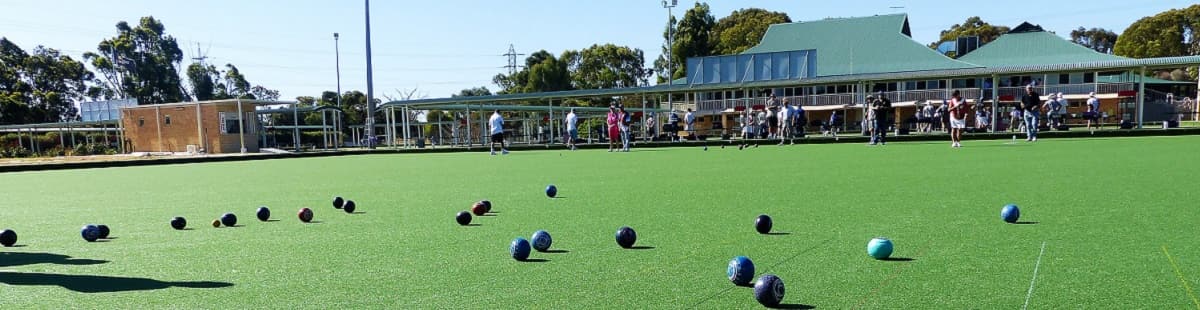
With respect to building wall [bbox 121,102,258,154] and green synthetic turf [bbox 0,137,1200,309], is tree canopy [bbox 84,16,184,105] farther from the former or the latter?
green synthetic turf [bbox 0,137,1200,309]

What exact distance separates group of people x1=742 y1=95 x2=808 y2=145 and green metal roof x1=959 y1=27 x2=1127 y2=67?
2320 centimetres

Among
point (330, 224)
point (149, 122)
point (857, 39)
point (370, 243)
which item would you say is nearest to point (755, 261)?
point (370, 243)

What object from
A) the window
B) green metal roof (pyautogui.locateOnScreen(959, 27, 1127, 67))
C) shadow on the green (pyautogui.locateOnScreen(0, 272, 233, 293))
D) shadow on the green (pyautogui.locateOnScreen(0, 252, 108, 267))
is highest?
green metal roof (pyautogui.locateOnScreen(959, 27, 1127, 67))

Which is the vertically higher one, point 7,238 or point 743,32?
point 743,32

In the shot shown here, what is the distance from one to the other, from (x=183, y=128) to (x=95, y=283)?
33.3m

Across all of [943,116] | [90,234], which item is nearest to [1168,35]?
[943,116]

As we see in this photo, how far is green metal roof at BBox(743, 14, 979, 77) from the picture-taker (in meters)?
45.0

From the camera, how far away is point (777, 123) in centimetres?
2686

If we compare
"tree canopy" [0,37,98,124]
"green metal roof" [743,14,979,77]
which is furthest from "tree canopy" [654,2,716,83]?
"tree canopy" [0,37,98,124]

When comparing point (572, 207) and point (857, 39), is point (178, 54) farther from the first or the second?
point (572, 207)

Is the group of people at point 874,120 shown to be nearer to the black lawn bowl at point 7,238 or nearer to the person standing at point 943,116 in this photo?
the person standing at point 943,116

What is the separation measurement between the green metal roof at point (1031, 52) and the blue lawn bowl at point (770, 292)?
156 feet

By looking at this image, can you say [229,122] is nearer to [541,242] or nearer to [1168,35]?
[541,242]

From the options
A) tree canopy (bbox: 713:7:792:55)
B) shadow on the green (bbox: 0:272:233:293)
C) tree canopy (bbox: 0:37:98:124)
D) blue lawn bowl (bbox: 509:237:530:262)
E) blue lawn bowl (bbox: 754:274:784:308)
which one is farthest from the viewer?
tree canopy (bbox: 713:7:792:55)
